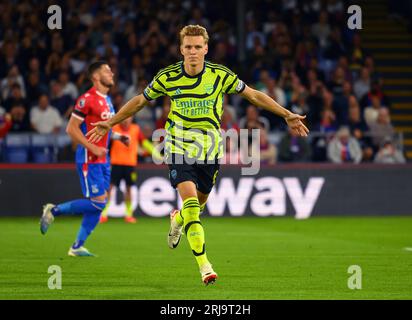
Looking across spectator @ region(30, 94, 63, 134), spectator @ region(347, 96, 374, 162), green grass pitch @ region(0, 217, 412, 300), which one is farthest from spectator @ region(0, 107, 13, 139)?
spectator @ region(347, 96, 374, 162)

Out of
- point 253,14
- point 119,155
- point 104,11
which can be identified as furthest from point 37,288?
point 253,14

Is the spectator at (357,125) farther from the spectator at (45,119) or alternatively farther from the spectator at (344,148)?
the spectator at (45,119)

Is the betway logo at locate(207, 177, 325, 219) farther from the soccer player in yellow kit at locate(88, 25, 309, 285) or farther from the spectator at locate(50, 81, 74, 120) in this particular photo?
the soccer player in yellow kit at locate(88, 25, 309, 285)

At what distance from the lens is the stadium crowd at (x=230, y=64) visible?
22.6 meters

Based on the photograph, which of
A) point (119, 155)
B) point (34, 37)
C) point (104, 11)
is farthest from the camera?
point (104, 11)

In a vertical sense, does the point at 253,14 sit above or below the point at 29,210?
above

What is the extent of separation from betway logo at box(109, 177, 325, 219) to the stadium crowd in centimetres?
70

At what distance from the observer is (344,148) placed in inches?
898

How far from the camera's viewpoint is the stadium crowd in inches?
890

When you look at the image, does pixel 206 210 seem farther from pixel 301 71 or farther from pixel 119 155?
pixel 301 71

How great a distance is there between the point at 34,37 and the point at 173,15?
3.77 meters

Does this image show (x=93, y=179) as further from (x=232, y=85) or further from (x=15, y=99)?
(x=15, y=99)

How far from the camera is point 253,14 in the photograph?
27453 millimetres

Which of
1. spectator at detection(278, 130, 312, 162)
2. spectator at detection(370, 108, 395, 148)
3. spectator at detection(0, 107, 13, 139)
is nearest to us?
spectator at detection(0, 107, 13, 139)
